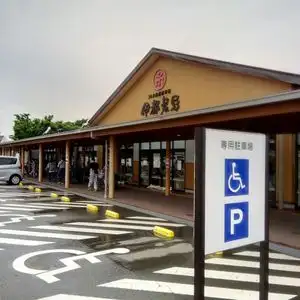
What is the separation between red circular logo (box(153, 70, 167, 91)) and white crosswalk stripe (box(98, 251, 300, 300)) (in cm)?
1444

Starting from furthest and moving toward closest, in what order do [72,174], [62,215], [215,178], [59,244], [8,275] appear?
1. [72,174]
2. [62,215]
3. [59,244]
4. [8,275]
5. [215,178]

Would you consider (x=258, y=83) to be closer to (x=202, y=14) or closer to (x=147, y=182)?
(x=202, y=14)

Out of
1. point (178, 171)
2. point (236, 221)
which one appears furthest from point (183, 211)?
point (236, 221)

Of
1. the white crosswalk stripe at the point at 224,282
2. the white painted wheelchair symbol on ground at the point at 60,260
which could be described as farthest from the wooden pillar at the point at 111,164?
the white crosswalk stripe at the point at 224,282

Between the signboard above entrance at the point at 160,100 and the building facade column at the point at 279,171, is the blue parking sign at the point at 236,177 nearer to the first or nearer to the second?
the building facade column at the point at 279,171

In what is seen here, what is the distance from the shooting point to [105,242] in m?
8.80

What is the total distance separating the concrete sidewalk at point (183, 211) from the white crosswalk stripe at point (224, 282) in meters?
1.85

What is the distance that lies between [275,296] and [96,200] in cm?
1252

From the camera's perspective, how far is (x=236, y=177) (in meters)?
3.39

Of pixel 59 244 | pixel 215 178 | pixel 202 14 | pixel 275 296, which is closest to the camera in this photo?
pixel 215 178

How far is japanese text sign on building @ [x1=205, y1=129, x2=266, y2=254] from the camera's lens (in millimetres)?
3125

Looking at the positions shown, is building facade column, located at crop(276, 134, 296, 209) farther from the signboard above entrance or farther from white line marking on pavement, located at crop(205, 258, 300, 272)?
white line marking on pavement, located at crop(205, 258, 300, 272)

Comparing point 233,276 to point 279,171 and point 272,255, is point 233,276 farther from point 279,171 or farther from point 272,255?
point 279,171

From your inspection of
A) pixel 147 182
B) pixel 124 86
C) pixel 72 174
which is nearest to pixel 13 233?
pixel 147 182
